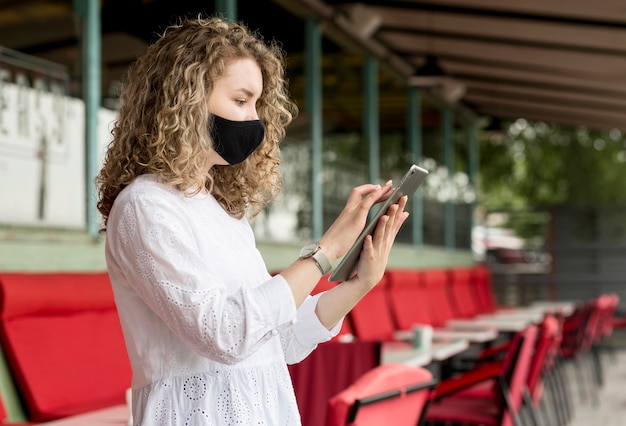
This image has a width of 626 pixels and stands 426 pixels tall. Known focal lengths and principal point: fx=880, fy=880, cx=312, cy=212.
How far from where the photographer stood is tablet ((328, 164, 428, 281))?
151 cm

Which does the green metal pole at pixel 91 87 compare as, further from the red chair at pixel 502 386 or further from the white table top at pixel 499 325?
the white table top at pixel 499 325

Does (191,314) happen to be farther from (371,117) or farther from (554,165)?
(554,165)

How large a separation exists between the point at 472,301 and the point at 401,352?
7.22 meters

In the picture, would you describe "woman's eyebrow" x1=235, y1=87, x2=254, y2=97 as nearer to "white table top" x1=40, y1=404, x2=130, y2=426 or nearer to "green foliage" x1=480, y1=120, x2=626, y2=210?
"white table top" x1=40, y1=404, x2=130, y2=426

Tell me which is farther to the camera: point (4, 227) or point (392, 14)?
point (392, 14)

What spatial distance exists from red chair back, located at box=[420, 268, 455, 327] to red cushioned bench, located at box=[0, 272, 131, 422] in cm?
596

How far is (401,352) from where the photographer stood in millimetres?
4883

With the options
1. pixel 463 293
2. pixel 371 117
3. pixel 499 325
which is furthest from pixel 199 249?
pixel 463 293

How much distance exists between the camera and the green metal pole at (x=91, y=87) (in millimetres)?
4637

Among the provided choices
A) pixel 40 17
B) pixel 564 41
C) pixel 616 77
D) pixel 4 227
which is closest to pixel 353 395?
pixel 4 227

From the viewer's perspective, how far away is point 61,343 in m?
3.66

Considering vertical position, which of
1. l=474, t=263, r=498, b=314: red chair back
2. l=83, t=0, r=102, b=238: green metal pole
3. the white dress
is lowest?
l=474, t=263, r=498, b=314: red chair back

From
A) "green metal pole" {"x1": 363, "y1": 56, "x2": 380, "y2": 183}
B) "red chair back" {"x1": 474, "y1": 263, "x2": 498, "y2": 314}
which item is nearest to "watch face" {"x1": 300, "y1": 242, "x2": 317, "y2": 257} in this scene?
"green metal pole" {"x1": 363, "y1": 56, "x2": 380, "y2": 183}

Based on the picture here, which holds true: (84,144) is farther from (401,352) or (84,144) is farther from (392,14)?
(392,14)
